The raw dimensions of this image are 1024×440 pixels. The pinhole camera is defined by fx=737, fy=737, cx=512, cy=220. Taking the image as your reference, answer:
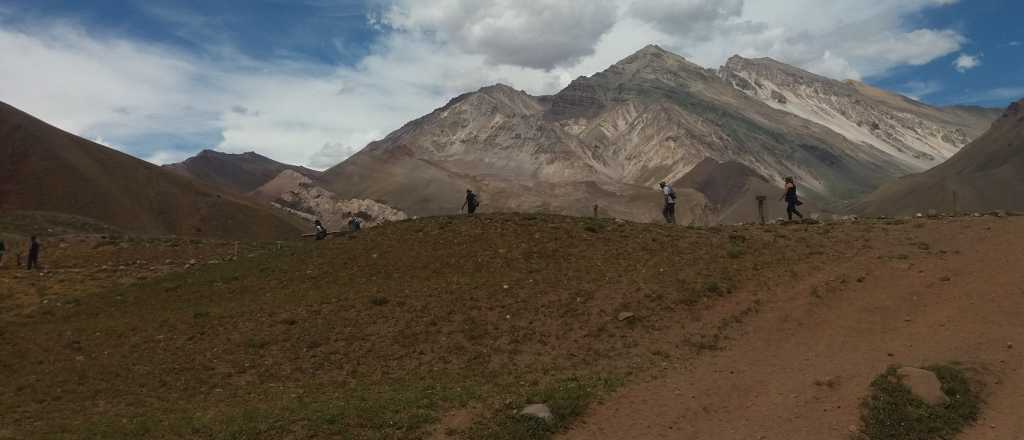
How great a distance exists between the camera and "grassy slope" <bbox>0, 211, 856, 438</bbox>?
15.3 metres

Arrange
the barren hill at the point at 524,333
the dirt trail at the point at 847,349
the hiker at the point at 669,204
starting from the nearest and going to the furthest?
1. the dirt trail at the point at 847,349
2. the barren hill at the point at 524,333
3. the hiker at the point at 669,204

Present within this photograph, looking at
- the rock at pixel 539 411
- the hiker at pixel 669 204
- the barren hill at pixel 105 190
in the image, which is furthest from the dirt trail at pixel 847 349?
the barren hill at pixel 105 190

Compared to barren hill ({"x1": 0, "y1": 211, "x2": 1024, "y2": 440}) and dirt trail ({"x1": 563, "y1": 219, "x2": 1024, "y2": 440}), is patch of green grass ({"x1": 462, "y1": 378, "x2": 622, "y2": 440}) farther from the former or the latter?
dirt trail ({"x1": 563, "y1": 219, "x2": 1024, "y2": 440})

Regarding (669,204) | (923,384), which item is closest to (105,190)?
(669,204)

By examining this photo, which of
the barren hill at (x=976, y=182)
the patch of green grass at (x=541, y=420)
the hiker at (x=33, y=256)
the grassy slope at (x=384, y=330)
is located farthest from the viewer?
the barren hill at (x=976, y=182)

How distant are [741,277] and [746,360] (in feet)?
18.1

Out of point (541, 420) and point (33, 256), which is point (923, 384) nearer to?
point (541, 420)

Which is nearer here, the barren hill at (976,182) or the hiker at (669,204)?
the hiker at (669,204)

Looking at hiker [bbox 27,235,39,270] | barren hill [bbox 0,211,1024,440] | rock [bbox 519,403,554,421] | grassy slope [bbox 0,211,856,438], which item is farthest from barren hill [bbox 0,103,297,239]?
rock [bbox 519,403,554,421]

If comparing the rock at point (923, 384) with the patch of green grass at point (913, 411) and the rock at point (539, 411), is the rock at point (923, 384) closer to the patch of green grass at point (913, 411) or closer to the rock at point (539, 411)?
the patch of green grass at point (913, 411)

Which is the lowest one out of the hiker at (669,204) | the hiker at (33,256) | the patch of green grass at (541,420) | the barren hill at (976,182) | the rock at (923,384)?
the patch of green grass at (541,420)

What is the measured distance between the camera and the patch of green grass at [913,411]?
13602mm

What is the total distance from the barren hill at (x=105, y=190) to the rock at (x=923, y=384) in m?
97.2

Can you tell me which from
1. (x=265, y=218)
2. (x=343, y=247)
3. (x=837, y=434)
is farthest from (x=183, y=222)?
(x=837, y=434)
